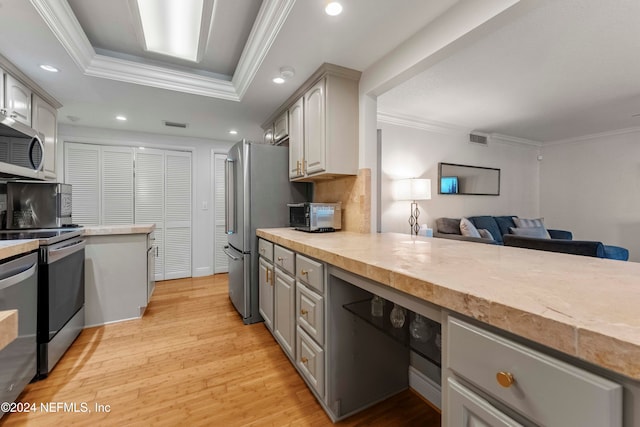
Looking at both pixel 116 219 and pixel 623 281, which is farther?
pixel 116 219

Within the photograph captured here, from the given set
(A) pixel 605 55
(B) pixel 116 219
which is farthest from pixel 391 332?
(B) pixel 116 219

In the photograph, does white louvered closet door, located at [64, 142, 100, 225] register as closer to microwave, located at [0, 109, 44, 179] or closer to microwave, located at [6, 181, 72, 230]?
microwave, located at [6, 181, 72, 230]

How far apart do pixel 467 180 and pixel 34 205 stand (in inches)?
220

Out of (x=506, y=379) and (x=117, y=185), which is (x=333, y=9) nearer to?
(x=506, y=379)

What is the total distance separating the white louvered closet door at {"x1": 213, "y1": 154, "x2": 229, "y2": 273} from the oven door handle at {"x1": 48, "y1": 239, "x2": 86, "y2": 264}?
216 cm

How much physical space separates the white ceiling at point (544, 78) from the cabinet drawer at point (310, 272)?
1640 millimetres

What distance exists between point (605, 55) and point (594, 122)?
2515 millimetres

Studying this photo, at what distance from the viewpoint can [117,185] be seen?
3857mm

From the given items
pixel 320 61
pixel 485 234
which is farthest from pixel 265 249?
pixel 485 234

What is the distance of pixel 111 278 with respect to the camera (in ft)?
8.32

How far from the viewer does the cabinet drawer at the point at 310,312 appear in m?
1.42

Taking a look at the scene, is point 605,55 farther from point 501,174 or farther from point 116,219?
point 116,219

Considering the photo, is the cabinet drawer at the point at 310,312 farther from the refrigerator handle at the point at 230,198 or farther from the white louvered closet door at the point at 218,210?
the white louvered closet door at the point at 218,210

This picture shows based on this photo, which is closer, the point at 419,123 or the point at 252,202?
the point at 252,202
